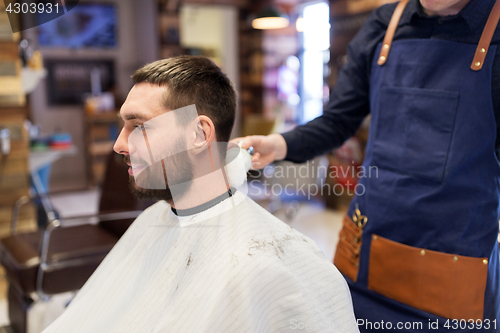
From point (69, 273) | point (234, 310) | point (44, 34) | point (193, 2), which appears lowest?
point (69, 273)

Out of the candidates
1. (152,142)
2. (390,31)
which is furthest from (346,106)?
(152,142)

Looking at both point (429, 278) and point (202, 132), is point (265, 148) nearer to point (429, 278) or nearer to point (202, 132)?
point (202, 132)

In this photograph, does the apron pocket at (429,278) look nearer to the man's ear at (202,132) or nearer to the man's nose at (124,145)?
the man's ear at (202,132)

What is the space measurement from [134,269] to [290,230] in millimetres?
428

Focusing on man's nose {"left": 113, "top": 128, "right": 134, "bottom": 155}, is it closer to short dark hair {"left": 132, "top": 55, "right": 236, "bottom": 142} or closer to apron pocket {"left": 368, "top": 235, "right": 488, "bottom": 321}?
short dark hair {"left": 132, "top": 55, "right": 236, "bottom": 142}

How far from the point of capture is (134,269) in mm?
1096

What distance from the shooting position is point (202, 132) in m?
0.93

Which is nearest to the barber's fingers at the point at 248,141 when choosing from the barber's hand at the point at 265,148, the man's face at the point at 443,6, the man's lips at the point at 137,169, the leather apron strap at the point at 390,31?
the barber's hand at the point at 265,148

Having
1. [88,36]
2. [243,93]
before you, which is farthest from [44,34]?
[243,93]

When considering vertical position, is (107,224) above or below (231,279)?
below

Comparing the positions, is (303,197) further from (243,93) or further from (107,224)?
(107,224)

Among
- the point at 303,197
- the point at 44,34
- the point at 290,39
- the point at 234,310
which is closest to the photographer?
the point at 234,310

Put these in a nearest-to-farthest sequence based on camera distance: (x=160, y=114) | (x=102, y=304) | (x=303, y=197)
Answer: (x=160, y=114) < (x=102, y=304) < (x=303, y=197)

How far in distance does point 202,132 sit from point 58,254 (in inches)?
Result: 56.4
